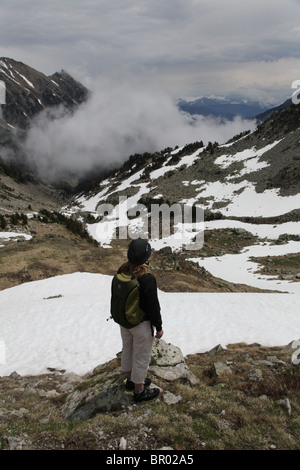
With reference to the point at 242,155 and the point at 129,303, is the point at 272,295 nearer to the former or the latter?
the point at 129,303

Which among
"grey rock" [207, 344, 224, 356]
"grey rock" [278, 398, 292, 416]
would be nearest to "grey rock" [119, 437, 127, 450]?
"grey rock" [278, 398, 292, 416]

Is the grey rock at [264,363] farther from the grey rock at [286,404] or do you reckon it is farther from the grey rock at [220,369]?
the grey rock at [286,404]

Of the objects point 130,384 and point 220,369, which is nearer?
point 130,384

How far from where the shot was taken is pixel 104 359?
11148mm

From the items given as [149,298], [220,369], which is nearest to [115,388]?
[149,298]

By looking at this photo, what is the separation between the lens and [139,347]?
5.96 m

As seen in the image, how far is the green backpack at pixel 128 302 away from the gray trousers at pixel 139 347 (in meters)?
0.27

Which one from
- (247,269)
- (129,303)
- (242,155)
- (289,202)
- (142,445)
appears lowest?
(247,269)

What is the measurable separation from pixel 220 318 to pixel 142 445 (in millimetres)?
10557

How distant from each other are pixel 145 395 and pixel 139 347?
1305 millimetres

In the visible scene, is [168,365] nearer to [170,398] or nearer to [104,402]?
[170,398]

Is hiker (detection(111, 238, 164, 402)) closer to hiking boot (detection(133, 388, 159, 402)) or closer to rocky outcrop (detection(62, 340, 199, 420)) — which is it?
hiking boot (detection(133, 388, 159, 402))

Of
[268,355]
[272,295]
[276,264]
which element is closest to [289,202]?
[276,264]

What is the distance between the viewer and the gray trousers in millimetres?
5828
